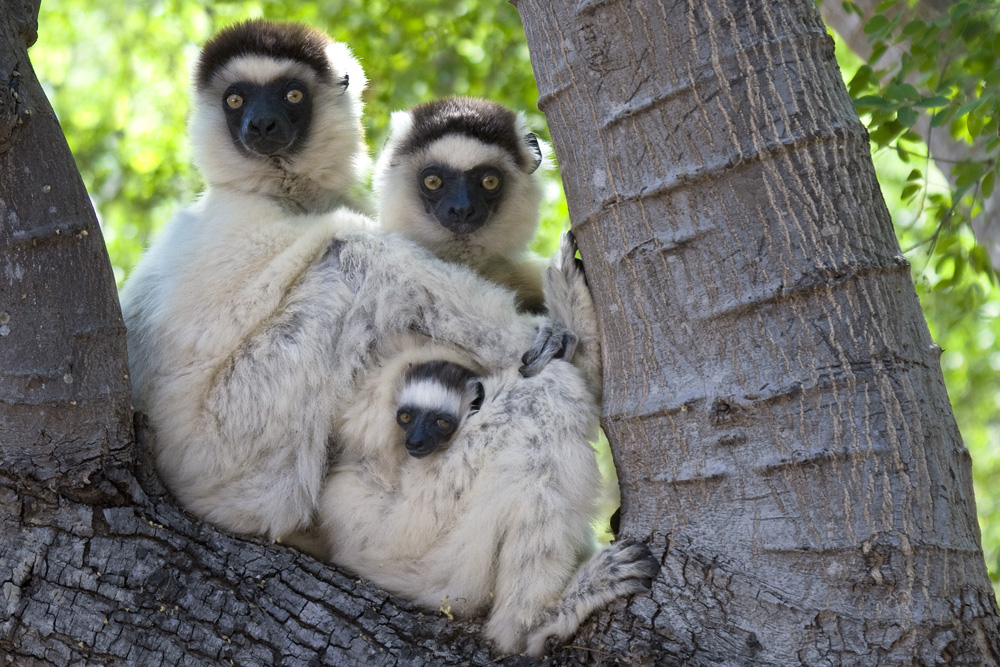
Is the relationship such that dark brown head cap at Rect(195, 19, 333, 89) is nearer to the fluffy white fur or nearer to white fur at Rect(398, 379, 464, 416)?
the fluffy white fur

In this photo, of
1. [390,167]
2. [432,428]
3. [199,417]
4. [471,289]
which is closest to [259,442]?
[199,417]

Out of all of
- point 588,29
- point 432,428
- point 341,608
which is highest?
point 588,29

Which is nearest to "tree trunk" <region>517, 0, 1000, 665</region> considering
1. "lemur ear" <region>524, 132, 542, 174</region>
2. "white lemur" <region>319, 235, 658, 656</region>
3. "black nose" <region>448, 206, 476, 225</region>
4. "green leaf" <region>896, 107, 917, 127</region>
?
"white lemur" <region>319, 235, 658, 656</region>

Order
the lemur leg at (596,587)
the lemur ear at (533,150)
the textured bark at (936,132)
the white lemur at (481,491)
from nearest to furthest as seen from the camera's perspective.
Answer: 1. the lemur leg at (596,587)
2. the white lemur at (481,491)
3. the lemur ear at (533,150)
4. the textured bark at (936,132)

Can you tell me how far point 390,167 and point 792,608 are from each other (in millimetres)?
3063

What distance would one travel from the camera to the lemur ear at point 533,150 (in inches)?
185

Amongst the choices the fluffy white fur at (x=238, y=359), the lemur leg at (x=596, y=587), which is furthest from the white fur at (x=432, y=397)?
the lemur leg at (x=596, y=587)

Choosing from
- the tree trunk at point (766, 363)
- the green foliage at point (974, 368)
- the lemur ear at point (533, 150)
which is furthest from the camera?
the green foliage at point (974, 368)

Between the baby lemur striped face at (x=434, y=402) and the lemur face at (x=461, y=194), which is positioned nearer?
the baby lemur striped face at (x=434, y=402)

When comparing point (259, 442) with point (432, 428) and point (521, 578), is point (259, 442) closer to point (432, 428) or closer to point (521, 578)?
point (432, 428)

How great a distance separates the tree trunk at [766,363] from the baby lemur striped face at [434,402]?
903 mm

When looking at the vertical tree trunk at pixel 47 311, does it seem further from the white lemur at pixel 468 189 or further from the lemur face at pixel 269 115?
the white lemur at pixel 468 189

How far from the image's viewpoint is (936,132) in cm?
549

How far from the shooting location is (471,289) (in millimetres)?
3578
